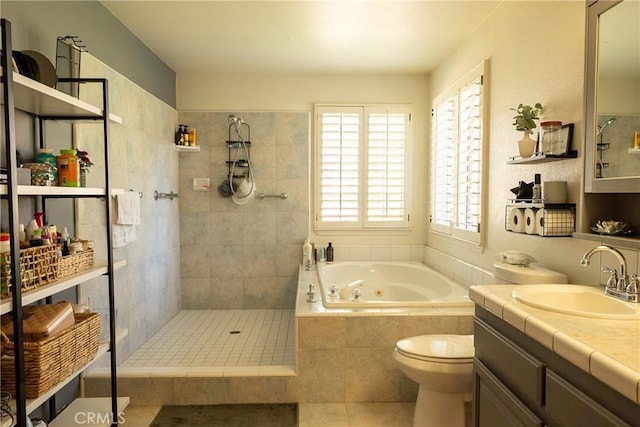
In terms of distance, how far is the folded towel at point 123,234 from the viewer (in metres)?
2.68

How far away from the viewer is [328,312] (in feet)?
8.08

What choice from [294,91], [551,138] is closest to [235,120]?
[294,91]

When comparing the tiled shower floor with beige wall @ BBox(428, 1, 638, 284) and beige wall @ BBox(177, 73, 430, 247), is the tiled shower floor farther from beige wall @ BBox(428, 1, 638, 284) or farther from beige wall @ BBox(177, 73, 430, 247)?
beige wall @ BBox(428, 1, 638, 284)

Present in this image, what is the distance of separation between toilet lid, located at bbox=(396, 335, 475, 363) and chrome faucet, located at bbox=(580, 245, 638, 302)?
679 mm

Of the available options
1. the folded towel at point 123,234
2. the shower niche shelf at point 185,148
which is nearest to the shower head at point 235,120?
the shower niche shelf at point 185,148

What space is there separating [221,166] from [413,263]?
87.0 inches

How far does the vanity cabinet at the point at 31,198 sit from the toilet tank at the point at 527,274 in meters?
1.97

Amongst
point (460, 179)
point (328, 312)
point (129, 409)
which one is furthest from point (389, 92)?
point (129, 409)

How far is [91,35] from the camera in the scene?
8.10ft

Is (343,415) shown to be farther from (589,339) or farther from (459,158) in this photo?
(459,158)

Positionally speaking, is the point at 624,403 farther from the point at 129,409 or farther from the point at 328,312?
the point at 129,409

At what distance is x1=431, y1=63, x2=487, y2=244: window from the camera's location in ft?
9.47

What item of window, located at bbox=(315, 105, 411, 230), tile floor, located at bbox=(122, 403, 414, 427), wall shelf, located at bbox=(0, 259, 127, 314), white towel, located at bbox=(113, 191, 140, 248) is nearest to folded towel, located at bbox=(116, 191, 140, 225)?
white towel, located at bbox=(113, 191, 140, 248)

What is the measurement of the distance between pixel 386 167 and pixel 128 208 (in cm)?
250
